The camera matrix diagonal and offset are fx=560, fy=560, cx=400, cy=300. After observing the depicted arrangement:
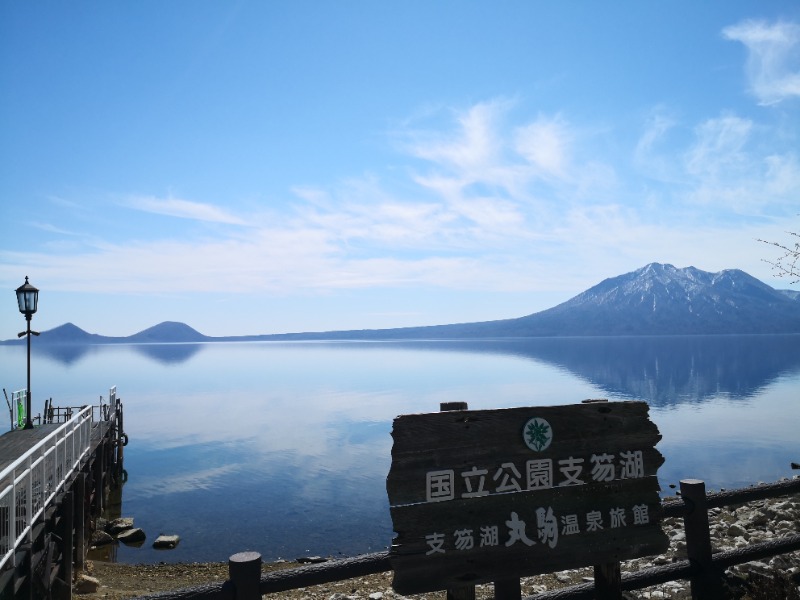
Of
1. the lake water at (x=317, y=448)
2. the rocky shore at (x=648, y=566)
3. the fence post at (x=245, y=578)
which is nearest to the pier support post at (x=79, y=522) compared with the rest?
the rocky shore at (x=648, y=566)

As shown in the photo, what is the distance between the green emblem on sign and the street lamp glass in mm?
25027

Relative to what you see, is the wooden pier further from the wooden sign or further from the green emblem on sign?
the green emblem on sign

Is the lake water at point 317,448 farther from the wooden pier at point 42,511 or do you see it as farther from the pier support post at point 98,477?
the wooden pier at point 42,511

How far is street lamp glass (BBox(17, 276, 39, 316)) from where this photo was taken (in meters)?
23.4

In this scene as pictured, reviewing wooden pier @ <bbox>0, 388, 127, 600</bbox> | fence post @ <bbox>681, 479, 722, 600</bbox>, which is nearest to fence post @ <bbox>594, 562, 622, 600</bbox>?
fence post @ <bbox>681, 479, 722, 600</bbox>

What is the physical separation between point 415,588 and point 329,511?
25825 millimetres

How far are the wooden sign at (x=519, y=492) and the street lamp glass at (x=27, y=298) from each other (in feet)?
80.6

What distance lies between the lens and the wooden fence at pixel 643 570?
430 centimetres

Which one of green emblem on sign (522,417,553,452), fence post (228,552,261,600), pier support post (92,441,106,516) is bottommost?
pier support post (92,441,106,516)

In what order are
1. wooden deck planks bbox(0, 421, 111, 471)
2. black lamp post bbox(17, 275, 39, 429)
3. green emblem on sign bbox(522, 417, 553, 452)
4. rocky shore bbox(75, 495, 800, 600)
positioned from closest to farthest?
green emblem on sign bbox(522, 417, 553, 452) → rocky shore bbox(75, 495, 800, 600) → wooden deck planks bbox(0, 421, 111, 471) → black lamp post bbox(17, 275, 39, 429)

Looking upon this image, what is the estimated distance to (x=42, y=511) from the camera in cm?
1205

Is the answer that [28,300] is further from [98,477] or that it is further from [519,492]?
[519,492]

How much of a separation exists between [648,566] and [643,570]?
7.82 m

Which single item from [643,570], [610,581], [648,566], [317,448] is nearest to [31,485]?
[610,581]
